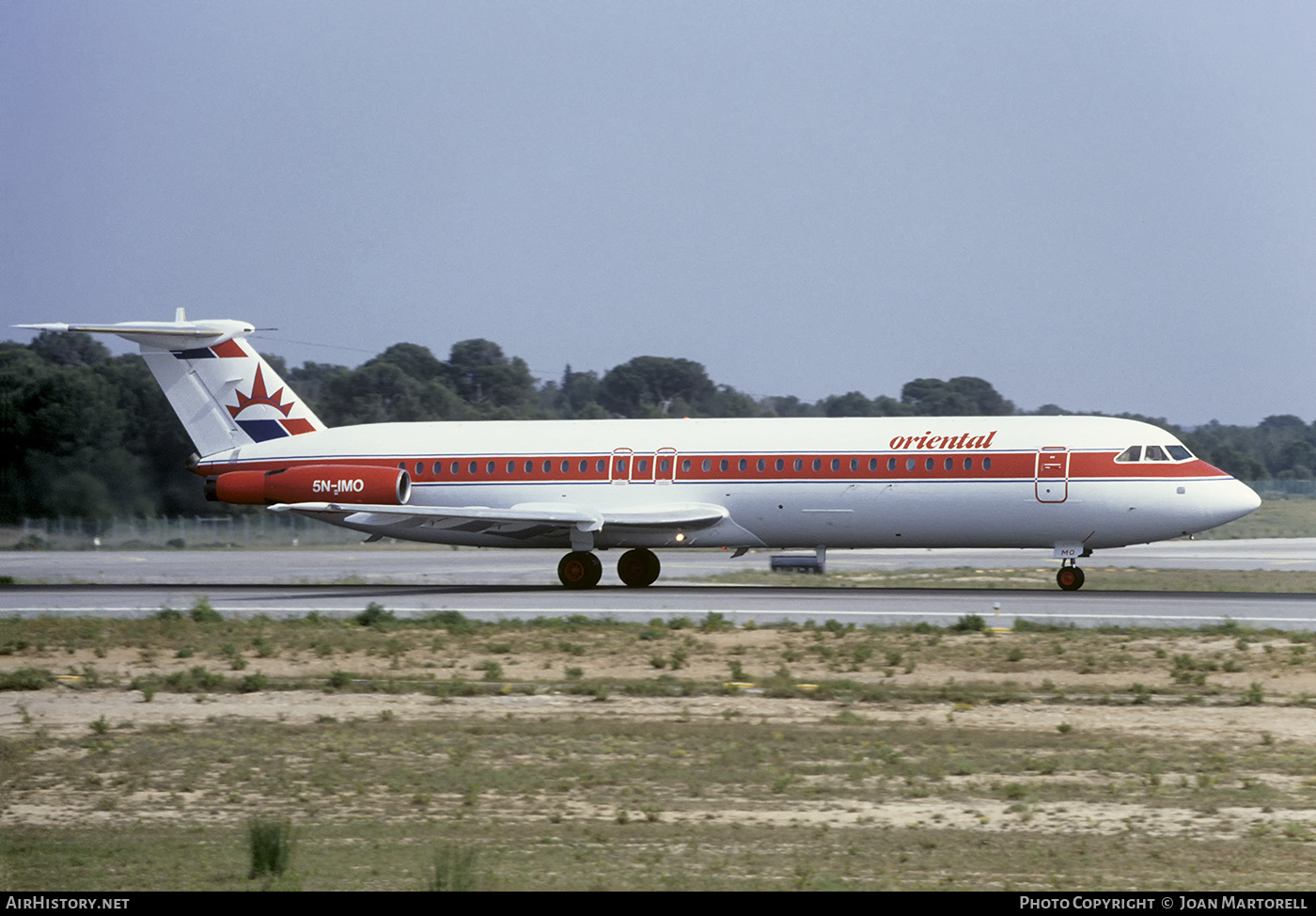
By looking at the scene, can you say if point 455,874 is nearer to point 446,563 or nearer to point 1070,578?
point 1070,578

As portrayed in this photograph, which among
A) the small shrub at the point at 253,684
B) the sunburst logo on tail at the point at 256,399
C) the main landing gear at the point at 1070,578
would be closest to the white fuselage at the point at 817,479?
the main landing gear at the point at 1070,578

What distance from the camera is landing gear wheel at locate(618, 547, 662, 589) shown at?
3519 cm

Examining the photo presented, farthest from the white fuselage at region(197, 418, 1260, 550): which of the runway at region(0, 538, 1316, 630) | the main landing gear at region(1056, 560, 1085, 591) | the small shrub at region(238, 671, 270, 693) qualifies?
the small shrub at region(238, 671, 270, 693)

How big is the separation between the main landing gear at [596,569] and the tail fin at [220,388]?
27.1 ft

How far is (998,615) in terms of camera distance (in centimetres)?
2583

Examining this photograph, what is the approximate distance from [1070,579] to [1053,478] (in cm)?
292

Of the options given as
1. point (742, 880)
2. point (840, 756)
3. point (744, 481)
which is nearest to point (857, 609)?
point (744, 481)

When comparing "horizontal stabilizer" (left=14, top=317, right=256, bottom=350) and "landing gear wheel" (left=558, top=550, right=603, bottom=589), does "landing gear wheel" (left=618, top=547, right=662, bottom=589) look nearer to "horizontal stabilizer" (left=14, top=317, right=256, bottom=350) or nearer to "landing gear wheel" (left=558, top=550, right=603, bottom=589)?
→ "landing gear wheel" (left=558, top=550, right=603, bottom=589)

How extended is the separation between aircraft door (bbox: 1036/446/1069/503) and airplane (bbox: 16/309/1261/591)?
0.11 feet

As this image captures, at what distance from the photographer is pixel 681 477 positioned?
33.0 m

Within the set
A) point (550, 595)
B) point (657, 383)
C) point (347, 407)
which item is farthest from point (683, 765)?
point (657, 383)

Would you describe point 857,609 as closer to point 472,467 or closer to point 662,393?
point 472,467
